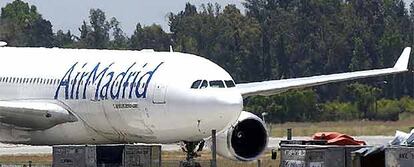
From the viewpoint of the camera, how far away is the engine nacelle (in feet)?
109

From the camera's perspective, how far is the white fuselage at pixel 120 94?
103ft

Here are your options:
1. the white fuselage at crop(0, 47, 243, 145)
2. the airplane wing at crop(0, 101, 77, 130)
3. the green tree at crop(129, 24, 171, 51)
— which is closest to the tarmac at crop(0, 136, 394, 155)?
the white fuselage at crop(0, 47, 243, 145)

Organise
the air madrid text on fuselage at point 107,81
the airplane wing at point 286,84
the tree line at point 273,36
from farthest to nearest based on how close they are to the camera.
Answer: the tree line at point 273,36
the airplane wing at point 286,84
the air madrid text on fuselage at point 107,81

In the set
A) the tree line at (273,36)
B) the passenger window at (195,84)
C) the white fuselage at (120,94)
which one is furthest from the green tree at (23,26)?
the passenger window at (195,84)

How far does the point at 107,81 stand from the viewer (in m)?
33.8

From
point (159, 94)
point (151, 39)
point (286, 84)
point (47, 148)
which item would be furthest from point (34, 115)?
point (151, 39)

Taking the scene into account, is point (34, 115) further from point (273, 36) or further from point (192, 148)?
point (273, 36)

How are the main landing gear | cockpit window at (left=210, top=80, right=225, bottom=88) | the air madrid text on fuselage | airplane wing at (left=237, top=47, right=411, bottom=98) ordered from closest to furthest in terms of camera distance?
1. the main landing gear
2. cockpit window at (left=210, top=80, right=225, bottom=88)
3. the air madrid text on fuselage
4. airplane wing at (left=237, top=47, right=411, bottom=98)

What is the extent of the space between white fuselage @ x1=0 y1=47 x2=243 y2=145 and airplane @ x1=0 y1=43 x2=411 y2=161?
21 mm

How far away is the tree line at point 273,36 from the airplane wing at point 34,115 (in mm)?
42286

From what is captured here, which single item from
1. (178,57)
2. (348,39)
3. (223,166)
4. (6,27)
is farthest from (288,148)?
(348,39)

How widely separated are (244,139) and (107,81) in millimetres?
3375

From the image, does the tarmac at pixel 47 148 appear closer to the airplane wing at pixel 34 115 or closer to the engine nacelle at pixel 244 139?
the airplane wing at pixel 34 115

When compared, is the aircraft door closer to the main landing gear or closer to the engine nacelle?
the main landing gear
